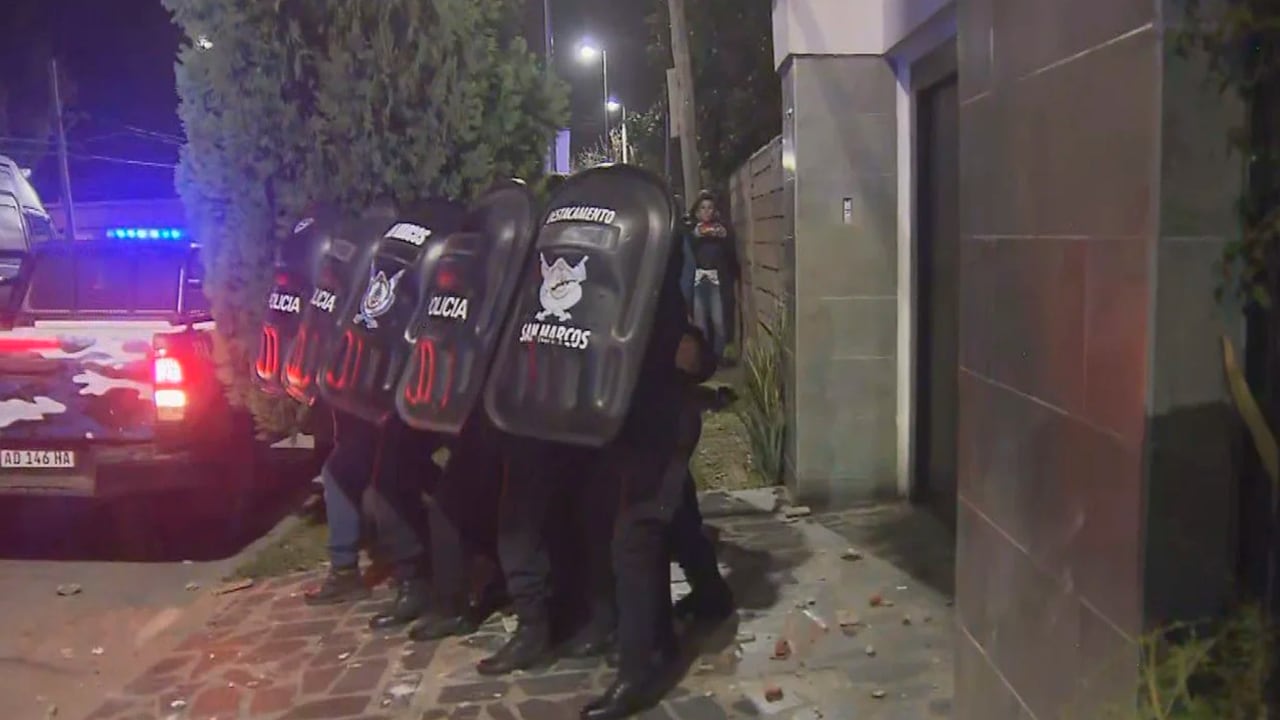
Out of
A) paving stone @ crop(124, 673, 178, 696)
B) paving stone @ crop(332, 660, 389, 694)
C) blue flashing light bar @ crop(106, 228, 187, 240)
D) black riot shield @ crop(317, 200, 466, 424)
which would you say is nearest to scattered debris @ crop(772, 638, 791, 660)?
paving stone @ crop(332, 660, 389, 694)

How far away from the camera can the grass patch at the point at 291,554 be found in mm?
5941

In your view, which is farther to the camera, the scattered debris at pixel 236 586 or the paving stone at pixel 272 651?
the scattered debris at pixel 236 586

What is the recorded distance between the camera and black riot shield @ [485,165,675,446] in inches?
143

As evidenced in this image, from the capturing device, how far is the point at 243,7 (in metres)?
5.91

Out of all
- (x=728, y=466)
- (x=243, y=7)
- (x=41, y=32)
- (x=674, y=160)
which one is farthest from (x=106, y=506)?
(x=41, y=32)

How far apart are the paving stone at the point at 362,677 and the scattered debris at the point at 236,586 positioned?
145 centimetres

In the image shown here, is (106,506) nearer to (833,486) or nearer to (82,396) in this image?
(82,396)

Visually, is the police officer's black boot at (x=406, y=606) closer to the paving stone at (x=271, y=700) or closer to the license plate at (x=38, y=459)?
the paving stone at (x=271, y=700)

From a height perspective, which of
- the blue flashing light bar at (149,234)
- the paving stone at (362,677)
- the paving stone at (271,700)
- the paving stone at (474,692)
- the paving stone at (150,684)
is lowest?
the paving stone at (150,684)

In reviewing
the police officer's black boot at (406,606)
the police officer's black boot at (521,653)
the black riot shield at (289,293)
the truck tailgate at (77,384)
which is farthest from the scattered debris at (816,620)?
the truck tailgate at (77,384)

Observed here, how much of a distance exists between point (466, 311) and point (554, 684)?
1.40 m

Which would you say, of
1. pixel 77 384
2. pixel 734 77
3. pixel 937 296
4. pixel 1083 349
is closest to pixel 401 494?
pixel 77 384

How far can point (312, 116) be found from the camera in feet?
19.8

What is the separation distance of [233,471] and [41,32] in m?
32.3
